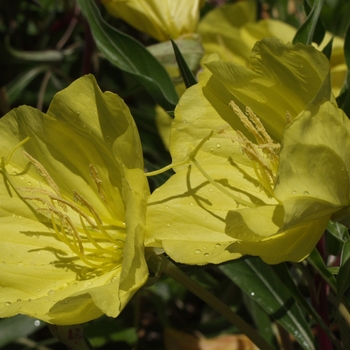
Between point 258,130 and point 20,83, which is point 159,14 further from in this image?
point 258,130

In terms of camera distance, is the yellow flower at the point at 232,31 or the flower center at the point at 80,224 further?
the yellow flower at the point at 232,31

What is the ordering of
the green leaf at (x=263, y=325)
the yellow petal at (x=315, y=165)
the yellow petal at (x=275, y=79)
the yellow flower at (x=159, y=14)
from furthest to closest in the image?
1. the yellow flower at (x=159, y=14)
2. the green leaf at (x=263, y=325)
3. the yellow petal at (x=275, y=79)
4. the yellow petal at (x=315, y=165)

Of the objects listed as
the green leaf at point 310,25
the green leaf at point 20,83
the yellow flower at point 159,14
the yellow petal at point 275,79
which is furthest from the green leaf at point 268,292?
the green leaf at point 20,83

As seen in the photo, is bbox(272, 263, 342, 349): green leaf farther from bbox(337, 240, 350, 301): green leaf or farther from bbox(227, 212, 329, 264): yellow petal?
bbox(227, 212, 329, 264): yellow petal

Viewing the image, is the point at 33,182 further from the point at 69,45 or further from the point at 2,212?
the point at 69,45

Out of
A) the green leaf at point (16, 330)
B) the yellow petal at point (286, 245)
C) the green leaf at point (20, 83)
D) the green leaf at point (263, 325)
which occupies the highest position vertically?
the yellow petal at point (286, 245)

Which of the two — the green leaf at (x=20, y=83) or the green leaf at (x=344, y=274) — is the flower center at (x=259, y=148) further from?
the green leaf at (x=20, y=83)

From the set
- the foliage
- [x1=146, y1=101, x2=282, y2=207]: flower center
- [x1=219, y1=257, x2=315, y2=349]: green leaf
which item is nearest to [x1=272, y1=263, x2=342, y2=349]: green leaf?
the foliage
